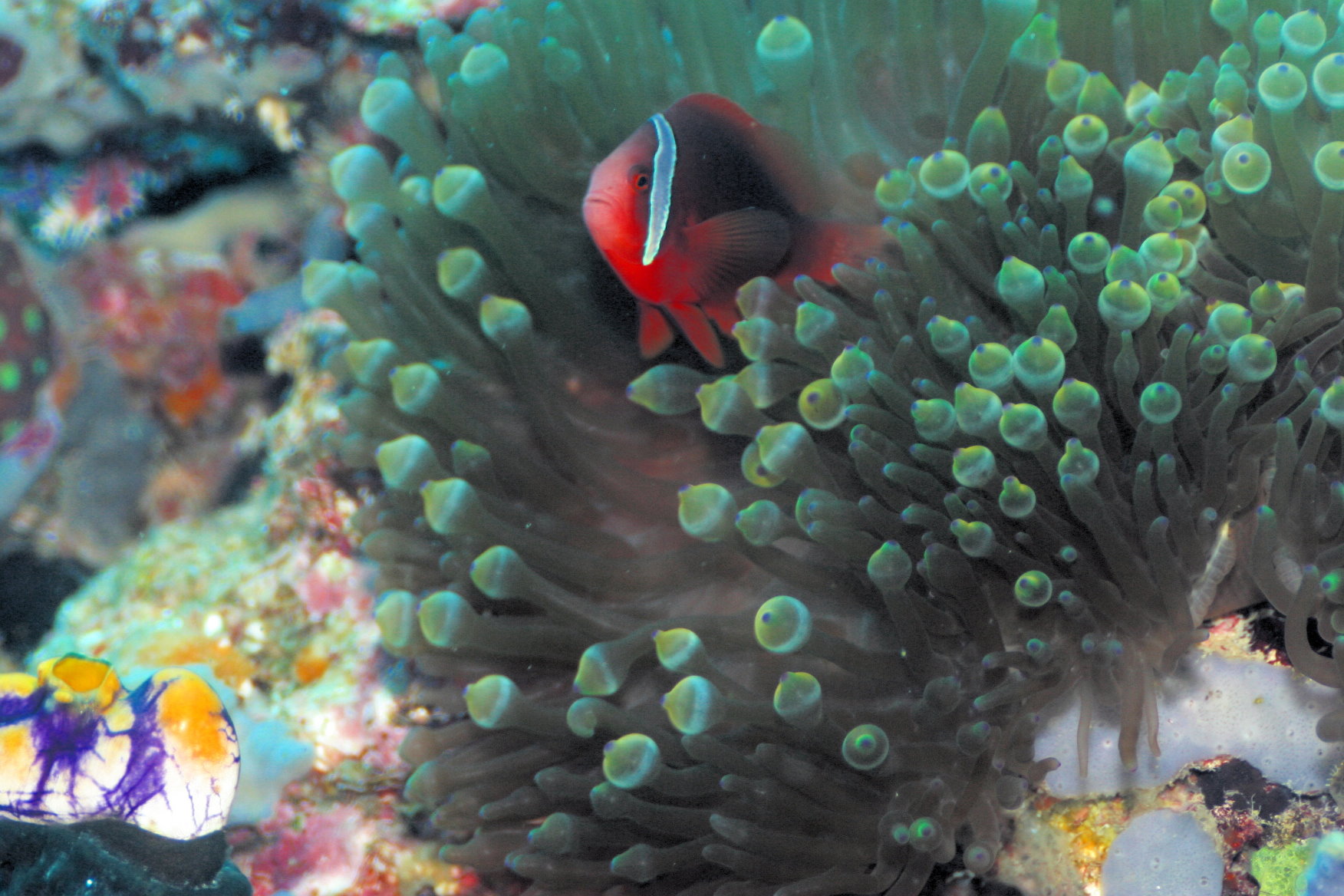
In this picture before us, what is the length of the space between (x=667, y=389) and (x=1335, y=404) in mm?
822

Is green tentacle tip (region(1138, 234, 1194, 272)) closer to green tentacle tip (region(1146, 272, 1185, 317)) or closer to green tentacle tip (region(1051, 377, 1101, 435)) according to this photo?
green tentacle tip (region(1146, 272, 1185, 317))

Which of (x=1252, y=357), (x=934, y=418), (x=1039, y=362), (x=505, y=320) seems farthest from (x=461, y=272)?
(x=1252, y=357)

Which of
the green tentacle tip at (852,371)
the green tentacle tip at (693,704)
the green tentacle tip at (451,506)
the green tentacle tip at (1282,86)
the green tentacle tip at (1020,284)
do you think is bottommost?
the green tentacle tip at (693,704)

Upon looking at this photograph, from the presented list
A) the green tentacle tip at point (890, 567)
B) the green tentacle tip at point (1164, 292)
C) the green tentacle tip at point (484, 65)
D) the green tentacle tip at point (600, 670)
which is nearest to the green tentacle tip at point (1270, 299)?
the green tentacle tip at point (1164, 292)

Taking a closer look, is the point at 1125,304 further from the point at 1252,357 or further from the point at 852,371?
the point at 852,371

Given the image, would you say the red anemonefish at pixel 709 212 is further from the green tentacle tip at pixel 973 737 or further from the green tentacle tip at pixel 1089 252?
the green tentacle tip at pixel 973 737

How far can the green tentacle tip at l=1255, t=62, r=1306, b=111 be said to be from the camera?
1.20 meters

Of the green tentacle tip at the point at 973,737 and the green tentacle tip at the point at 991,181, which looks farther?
the green tentacle tip at the point at 991,181

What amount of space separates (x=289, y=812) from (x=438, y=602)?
2.56ft

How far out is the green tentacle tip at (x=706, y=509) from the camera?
124 centimetres

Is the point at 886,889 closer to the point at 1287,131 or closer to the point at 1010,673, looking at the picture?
the point at 1010,673

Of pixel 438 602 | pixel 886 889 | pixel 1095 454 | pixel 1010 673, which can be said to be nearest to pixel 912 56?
pixel 1095 454

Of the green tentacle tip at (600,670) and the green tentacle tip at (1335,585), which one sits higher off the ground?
the green tentacle tip at (1335,585)

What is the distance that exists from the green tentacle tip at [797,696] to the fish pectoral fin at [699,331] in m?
0.57
